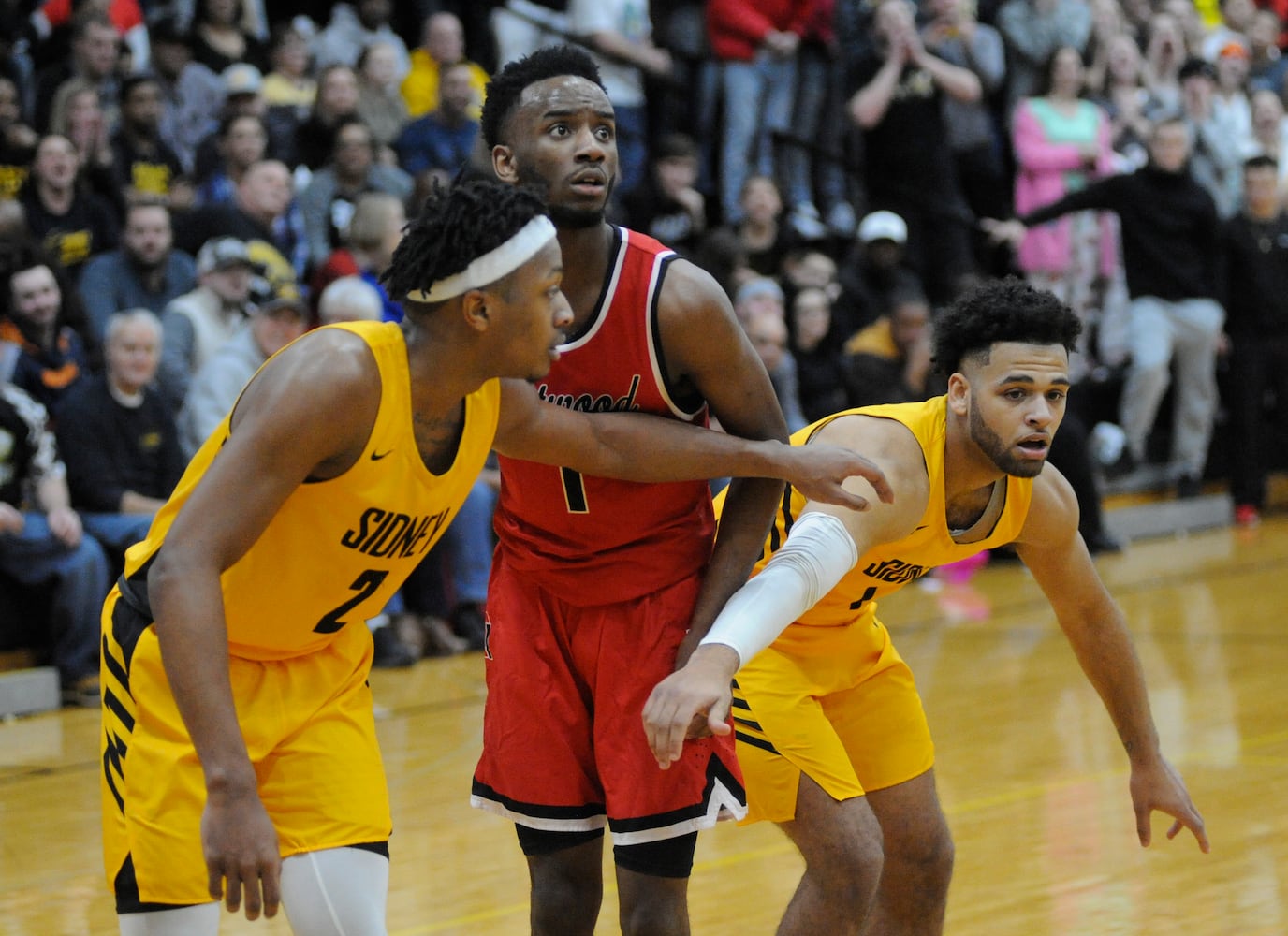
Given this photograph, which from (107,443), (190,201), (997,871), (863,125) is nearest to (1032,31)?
(863,125)

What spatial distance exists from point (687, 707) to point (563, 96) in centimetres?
132

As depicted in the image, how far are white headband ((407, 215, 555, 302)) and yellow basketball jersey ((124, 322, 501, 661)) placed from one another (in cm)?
11

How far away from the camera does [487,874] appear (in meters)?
5.45

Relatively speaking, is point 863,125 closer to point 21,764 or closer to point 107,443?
point 107,443

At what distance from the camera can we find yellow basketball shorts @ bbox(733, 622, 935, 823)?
3943 millimetres

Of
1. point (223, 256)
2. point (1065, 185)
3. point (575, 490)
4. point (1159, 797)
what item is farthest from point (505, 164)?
point (1065, 185)

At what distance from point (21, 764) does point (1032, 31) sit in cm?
996

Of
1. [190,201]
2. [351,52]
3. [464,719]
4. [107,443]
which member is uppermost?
[351,52]

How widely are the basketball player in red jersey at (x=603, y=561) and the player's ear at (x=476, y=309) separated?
0.60 meters

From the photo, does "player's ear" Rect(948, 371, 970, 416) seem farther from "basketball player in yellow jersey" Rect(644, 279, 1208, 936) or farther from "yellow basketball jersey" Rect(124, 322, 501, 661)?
"yellow basketball jersey" Rect(124, 322, 501, 661)

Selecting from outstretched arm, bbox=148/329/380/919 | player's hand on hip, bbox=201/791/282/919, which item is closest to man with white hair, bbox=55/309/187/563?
outstretched arm, bbox=148/329/380/919

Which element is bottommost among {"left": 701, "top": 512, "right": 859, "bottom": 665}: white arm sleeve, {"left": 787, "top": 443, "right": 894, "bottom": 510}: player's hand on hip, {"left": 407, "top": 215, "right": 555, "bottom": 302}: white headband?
{"left": 701, "top": 512, "right": 859, "bottom": 665}: white arm sleeve

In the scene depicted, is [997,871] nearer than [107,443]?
Yes

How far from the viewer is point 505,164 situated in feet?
12.6
